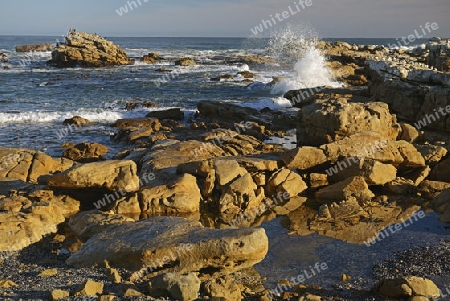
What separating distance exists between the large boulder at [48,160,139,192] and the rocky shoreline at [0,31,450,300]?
0.03 meters

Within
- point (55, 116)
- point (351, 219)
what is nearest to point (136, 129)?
point (55, 116)

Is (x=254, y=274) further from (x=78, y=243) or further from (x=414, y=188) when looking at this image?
(x=414, y=188)

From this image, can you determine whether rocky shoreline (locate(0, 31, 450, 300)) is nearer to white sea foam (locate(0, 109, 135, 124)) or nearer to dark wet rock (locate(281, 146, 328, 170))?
dark wet rock (locate(281, 146, 328, 170))

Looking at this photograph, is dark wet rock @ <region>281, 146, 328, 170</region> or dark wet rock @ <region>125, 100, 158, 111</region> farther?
dark wet rock @ <region>125, 100, 158, 111</region>

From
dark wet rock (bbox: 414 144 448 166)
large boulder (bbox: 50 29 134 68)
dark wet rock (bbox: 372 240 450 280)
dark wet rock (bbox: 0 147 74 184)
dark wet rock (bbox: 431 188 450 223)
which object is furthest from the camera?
large boulder (bbox: 50 29 134 68)

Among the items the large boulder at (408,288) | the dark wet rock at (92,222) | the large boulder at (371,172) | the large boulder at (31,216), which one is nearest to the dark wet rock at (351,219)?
the large boulder at (371,172)

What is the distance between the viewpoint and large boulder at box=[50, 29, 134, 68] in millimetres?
58312

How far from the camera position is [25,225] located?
9281 mm

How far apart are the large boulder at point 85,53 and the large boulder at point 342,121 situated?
48097mm

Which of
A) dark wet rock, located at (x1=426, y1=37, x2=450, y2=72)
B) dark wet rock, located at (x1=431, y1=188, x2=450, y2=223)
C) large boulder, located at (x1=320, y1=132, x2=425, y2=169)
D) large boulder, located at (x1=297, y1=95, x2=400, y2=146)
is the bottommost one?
dark wet rock, located at (x1=431, y1=188, x2=450, y2=223)

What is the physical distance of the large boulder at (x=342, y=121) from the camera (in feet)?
47.7

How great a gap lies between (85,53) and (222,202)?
52.6 m

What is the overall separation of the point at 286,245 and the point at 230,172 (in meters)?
3.23

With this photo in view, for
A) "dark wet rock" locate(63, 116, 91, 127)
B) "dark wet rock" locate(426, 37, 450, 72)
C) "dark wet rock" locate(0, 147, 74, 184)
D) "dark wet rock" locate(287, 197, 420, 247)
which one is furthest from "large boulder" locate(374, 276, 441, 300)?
"dark wet rock" locate(426, 37, 450, 72)
